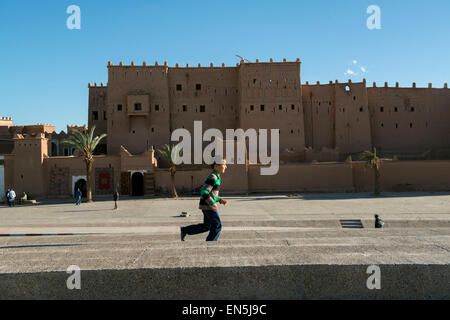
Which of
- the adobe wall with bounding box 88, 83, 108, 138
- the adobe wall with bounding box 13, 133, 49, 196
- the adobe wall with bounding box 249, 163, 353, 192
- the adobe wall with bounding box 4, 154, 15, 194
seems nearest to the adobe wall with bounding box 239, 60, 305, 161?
the adobe wall with bounding box 249, 163, 353, 192

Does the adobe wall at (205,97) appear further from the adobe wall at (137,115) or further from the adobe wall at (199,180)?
the adobe wall at (199,180)

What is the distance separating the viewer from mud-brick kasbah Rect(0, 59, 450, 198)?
27250mm

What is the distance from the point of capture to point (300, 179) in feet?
90.9

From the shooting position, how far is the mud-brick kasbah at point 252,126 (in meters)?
27.2

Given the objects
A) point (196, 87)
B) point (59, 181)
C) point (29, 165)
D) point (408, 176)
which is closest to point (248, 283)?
point (59, 181)

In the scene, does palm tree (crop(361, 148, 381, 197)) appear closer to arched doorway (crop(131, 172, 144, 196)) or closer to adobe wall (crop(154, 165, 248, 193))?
adobe wall (crop(154, 165, 248, 193))

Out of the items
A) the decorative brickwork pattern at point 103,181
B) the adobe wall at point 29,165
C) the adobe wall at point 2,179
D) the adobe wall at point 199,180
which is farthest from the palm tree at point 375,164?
the adobe wall at point 2,179

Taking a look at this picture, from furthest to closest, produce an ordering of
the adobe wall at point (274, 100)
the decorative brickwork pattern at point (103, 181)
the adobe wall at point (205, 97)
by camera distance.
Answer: the adobe wall at point (205, 97), the adobe wall at point (274, 100), the decorative brickwork pattern at point (103, 181)

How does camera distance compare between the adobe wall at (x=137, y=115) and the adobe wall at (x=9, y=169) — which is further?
the adobe wall at (x=137, y=115)

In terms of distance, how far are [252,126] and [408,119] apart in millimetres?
16441

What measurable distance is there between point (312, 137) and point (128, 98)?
18005mm

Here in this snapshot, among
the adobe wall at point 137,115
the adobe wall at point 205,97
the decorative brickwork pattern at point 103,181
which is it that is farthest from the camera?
the adobe wall at point 205,97

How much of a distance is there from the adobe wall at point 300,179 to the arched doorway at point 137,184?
832 cm

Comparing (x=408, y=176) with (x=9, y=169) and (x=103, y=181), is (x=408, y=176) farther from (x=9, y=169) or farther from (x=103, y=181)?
(x=9, y=169)
